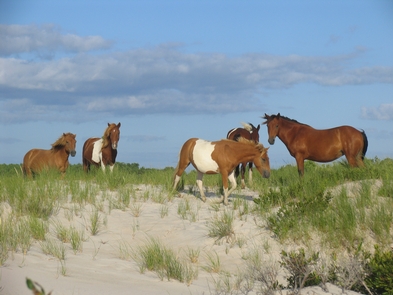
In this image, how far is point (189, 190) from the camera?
14.0 meters

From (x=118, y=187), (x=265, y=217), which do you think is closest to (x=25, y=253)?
(x=265, y=217)

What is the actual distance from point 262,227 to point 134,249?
2.47m

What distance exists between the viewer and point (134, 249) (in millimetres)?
9289

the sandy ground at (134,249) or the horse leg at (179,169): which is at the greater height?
the horse leg at (179,169)

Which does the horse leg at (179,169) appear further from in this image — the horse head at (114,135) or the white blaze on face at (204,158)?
the horse head at (114,135)

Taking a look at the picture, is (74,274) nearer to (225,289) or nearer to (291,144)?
(225,289)

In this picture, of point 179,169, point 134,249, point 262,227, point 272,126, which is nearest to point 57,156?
point 179,169

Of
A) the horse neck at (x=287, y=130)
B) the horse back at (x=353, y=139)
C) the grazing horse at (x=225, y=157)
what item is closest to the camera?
the grazing horse at (x=225, y=157)

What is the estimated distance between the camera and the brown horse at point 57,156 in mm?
15698

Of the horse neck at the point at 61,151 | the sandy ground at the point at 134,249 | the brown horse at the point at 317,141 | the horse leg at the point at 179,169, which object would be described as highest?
the brown horse at the point at 317,141

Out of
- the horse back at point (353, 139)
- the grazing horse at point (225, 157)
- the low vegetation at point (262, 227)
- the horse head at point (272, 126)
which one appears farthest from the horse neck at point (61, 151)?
the horse back at point (353, 139)

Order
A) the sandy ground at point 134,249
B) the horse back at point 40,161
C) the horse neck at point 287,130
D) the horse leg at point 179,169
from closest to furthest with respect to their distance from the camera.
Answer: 1. the sandy ground at point 134,249
2. the horse leg at point 179,169
3. the horse neck at point 287,130
4. the horse back at point 40,161

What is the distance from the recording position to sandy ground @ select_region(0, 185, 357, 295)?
657 cm

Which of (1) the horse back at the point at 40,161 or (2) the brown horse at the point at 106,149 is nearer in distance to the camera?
(1) the horse back at the point at 40,161
